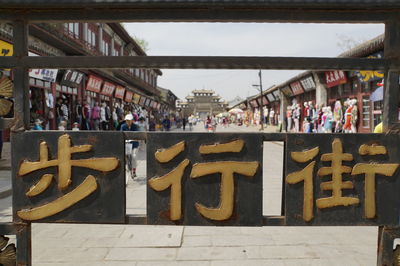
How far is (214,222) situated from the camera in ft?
6.69

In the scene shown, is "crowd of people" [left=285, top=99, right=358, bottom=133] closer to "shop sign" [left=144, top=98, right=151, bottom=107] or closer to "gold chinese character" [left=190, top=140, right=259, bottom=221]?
"gold chinese character" [left=190, top=140, right=259, bottom=221]

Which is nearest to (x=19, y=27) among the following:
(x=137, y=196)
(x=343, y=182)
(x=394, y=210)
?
(x=343, y=182)

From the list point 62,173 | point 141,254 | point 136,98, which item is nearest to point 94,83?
point 136,98

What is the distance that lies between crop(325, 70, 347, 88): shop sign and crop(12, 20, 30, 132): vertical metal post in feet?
45.5

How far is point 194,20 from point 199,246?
260 cm

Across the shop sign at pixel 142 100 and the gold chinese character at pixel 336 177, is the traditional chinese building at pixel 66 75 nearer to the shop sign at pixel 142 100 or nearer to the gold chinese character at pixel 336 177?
the shop sign at pixel 142 100

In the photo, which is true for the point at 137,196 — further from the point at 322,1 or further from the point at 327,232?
the point at 322,1

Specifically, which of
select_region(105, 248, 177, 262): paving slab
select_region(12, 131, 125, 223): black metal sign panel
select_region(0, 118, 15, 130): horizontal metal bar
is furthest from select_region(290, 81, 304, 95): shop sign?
select_region(0, 118, 15, 130): horizontal metal bar

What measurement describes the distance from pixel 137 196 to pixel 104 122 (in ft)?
37.4

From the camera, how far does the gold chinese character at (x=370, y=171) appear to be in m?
1.99

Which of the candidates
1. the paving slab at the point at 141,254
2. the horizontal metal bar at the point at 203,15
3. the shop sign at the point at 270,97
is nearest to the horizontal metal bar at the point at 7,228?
the horizontal metal bar at the point at 203,15

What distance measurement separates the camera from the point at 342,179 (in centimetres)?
202

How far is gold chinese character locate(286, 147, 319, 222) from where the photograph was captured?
2002 mm

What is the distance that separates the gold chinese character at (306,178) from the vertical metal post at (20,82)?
65.6 inches
